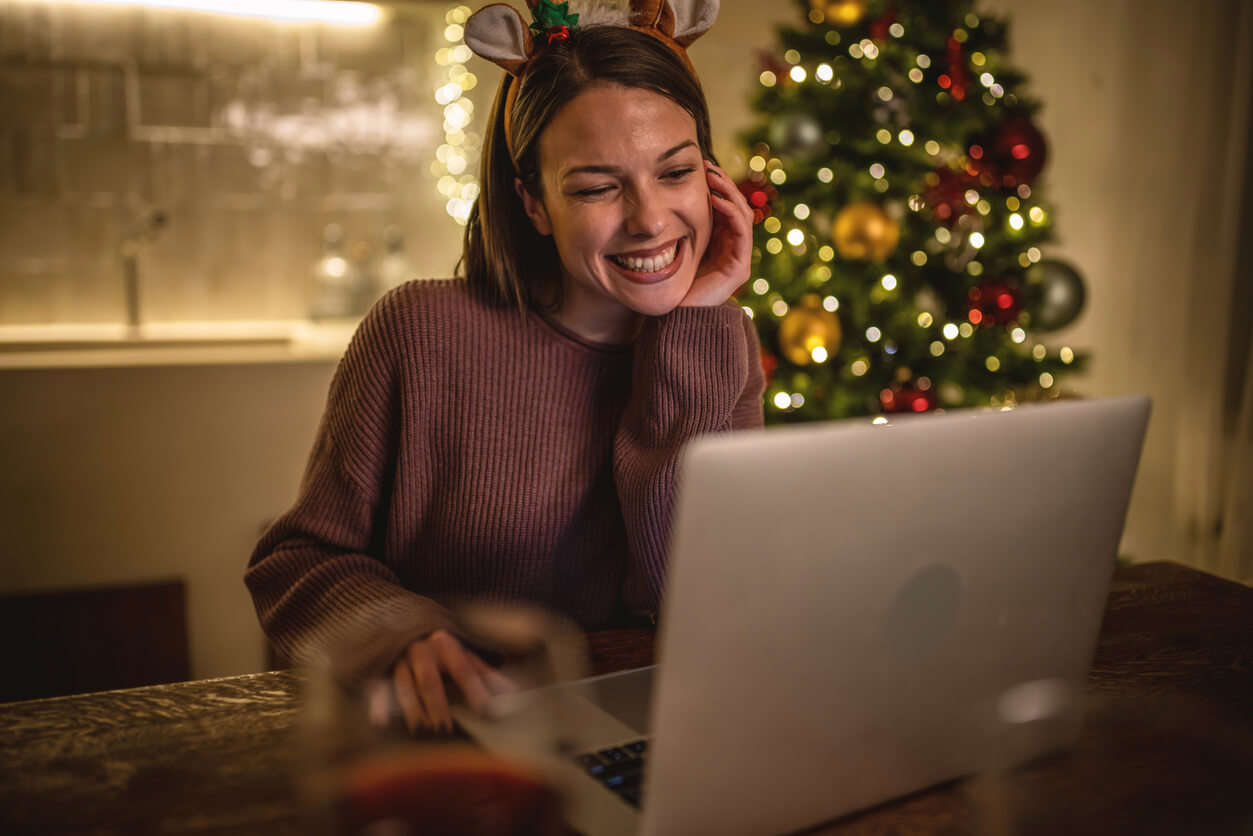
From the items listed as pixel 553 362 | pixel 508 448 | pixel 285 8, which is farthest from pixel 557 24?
pixel 285 8

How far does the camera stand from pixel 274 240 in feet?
A: 10.5

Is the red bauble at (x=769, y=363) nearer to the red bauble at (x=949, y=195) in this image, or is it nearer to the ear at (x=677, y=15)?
the red bauble at (x=949, y=195)

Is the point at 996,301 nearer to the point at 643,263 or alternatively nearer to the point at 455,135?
the point at 643,263

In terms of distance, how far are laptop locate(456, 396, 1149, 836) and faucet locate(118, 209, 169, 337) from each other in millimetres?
2768

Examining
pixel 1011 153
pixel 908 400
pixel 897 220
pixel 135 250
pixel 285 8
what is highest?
pixel 285 8

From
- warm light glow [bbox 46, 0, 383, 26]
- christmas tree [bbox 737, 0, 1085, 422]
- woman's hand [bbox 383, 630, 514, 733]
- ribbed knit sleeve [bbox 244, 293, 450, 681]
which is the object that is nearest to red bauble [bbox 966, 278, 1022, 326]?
christmas tree [bbox 737, 0, 1085, 422]

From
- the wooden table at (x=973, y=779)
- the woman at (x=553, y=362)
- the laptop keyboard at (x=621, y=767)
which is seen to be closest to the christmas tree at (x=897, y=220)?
the woman at (x=553, y=362)

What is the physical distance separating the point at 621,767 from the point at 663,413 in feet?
1.98

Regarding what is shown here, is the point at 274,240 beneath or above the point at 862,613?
above

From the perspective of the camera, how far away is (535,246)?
1369mm

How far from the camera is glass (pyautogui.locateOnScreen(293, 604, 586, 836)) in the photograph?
0.40 m

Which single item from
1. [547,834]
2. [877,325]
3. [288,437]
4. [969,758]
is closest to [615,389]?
[969,758]

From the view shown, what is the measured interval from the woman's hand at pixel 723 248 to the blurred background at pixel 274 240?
1.44 meters

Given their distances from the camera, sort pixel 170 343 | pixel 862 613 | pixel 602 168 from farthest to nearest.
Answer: pixel 170 343 < pixel 602 168 < pixel 862 613
